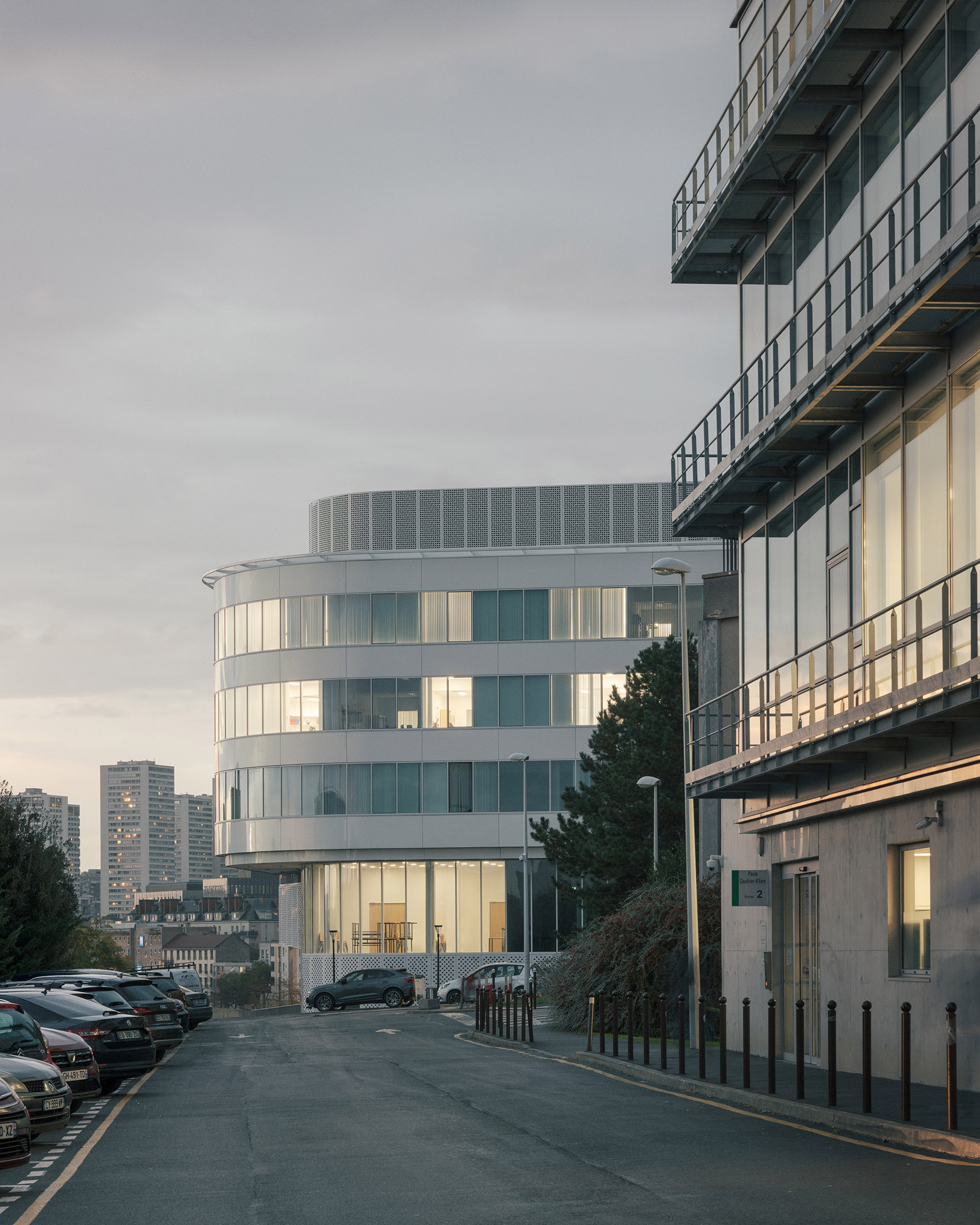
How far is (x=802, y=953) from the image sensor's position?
23.0 m

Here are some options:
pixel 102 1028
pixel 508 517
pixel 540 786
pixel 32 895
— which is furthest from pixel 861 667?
pixel 508 517

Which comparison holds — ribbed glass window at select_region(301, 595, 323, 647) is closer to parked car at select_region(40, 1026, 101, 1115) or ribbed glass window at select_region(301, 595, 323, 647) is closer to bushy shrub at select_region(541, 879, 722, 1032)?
bushy shrub at select_region(541, 879, 722, 1032)

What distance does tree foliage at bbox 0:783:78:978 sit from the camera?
124 feet

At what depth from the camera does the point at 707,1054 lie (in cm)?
2464

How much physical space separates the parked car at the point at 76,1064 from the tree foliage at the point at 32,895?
1908 centimetres

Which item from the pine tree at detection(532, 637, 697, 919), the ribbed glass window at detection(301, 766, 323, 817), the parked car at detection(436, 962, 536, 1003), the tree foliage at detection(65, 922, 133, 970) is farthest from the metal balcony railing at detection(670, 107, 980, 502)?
the tree foliage at detection(65, 922, 133, 970)

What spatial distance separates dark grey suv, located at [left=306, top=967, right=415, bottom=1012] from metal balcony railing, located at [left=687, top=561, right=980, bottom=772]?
30.7 meters

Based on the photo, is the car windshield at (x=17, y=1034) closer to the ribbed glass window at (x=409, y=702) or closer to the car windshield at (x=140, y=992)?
the car windshield at (x=140, y=992)

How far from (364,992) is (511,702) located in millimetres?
16461

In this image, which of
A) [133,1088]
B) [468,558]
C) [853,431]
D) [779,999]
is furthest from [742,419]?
[468,558]

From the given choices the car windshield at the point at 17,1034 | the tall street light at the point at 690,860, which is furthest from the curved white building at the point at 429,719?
the car windshield at the point at 17,1034

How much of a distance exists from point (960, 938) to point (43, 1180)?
969 centimetres

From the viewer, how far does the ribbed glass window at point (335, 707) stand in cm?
6838

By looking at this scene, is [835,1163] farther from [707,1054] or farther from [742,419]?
[742,419]
